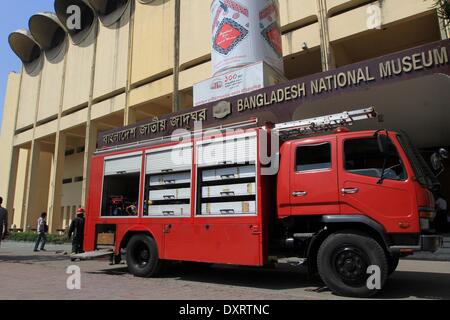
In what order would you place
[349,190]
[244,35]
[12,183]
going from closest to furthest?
[349,190]
[244,35]
[12,183]

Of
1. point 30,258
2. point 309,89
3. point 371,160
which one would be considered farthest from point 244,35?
point 30,258

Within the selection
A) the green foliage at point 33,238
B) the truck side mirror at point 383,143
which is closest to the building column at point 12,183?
the green foliage at point 33,238

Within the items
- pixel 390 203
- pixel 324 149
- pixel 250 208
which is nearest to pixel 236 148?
pixel 250 208

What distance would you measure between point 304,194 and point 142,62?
69.9 ft

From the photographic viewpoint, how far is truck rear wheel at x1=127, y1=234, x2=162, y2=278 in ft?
27.4

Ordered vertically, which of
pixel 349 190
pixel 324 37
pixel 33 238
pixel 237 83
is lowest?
pixel 33 238

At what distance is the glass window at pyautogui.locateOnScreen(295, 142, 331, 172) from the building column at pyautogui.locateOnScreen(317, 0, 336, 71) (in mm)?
11448

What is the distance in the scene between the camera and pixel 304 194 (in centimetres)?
671

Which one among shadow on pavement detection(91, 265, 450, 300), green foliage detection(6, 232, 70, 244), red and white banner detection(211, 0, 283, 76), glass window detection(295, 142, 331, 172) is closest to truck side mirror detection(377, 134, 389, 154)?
glass window detection(295, 142, 331, 172)

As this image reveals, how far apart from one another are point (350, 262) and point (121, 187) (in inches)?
234

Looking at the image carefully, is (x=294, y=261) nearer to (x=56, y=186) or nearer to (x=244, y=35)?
(x=244, y=35)

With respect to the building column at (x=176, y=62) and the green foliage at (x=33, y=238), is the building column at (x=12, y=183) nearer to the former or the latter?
the green foliage at (x=33, y=238)

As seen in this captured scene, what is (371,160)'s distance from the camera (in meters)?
6.40

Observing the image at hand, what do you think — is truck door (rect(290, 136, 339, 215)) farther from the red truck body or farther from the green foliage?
the green foliage
